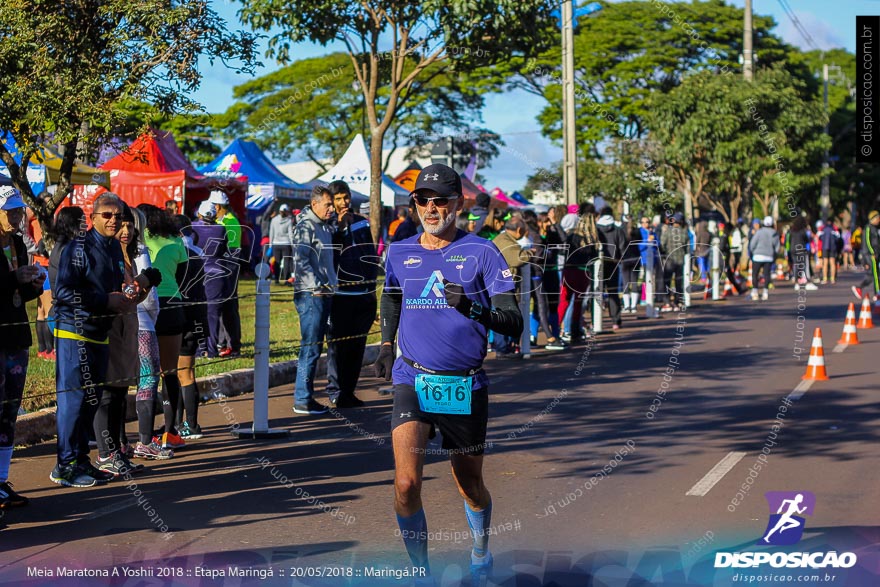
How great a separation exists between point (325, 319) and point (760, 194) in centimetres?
3214

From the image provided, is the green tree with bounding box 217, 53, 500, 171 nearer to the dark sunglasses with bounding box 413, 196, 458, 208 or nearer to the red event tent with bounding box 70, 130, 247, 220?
the red event tent with bounding box 70, 130, 247, 220

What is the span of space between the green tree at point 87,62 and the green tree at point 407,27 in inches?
229

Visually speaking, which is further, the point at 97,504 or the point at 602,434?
the point at 602,434

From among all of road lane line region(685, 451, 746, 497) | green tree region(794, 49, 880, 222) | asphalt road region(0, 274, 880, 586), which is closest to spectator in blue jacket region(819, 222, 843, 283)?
asphalt road region(0, 274, 880, 586)

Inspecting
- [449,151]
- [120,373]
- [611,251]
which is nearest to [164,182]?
[449,151]

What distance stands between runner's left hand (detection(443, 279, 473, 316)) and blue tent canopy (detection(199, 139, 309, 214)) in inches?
885

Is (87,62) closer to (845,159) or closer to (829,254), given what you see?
(829,254)

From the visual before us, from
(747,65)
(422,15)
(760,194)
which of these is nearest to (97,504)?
(422,15)

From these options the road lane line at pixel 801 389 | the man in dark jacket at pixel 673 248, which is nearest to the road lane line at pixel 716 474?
the road lane line at pixel 801 389

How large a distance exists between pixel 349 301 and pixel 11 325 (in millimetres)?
4471

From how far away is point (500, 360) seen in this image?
1472 cm

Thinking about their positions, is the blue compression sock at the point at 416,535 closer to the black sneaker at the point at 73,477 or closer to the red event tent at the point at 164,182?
the black sneaker at the point at 73,477

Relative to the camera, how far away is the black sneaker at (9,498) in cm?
689

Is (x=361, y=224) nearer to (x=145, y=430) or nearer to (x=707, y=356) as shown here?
(x=145, y=430)
